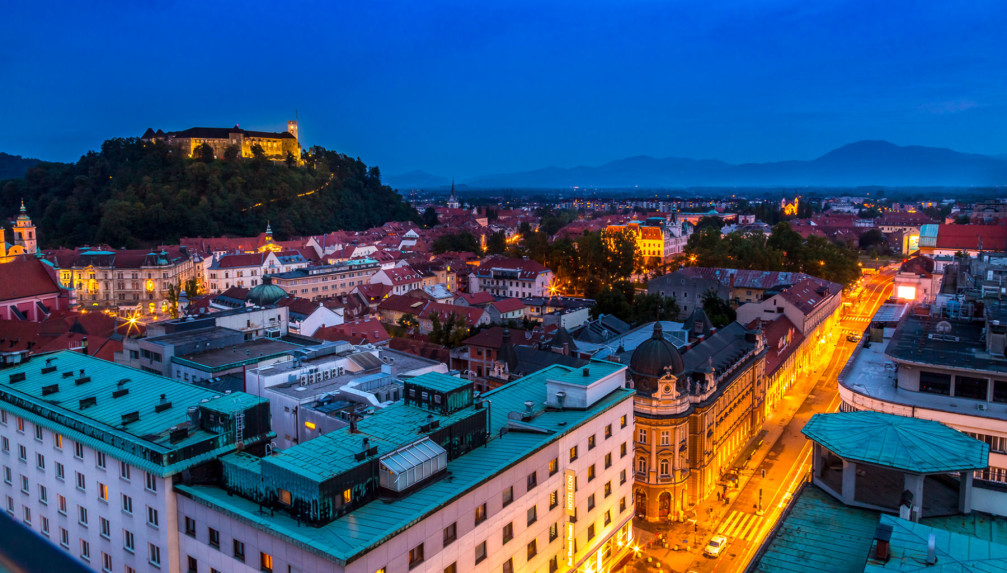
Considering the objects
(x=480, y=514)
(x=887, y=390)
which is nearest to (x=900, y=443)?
(x=480, y=514)

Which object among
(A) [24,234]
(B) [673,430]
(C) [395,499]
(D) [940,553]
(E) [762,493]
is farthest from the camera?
(A) [24,234]

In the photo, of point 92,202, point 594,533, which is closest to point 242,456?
point 594,533

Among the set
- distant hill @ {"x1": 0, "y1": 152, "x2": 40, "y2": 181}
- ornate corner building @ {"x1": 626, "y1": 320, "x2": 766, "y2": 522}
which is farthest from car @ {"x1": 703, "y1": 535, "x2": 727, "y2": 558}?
distant hill @ {"x1": 0, "y1": 152, "x2": 40, "y2": 181}

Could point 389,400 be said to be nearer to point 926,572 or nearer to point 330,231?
point 926,572

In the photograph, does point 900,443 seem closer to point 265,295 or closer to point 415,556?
point 415,556

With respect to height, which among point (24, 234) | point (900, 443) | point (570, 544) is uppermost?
point (24, 234)

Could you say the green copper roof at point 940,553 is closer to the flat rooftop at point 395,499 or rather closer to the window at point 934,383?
the flat rooftop at point 395,499
